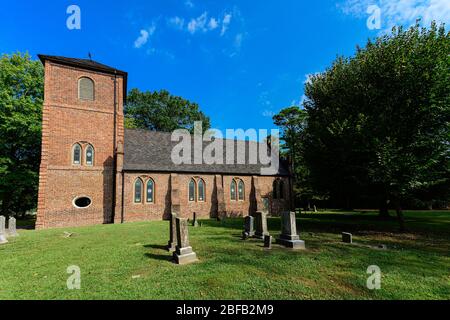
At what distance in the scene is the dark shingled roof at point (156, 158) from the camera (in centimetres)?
1994

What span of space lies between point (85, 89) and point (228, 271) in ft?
65.6

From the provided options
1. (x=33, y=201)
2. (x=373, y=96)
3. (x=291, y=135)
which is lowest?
(x=33, y=201)

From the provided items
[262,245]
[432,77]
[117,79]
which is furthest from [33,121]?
[432,77]

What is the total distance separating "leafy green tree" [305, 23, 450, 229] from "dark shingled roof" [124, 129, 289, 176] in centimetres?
1158

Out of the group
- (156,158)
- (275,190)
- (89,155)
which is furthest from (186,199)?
(275,190)

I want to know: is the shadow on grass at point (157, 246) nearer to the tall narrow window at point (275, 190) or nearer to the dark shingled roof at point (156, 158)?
the dark shingled roof at point (156, 158)

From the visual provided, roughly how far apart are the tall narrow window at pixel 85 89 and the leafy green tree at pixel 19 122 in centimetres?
655

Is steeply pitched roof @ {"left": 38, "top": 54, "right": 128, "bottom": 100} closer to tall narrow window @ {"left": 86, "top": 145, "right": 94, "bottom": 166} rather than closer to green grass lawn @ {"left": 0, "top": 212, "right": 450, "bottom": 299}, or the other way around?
tall narrow window @ {"left": 86, "top": 145, "right": 94, "bottom": 166}

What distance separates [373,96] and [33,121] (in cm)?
2889

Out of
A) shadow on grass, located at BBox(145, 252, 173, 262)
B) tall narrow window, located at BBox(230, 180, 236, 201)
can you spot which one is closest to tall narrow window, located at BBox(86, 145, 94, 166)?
shadow on grass, located at BBox(145, 252, 173, 262)

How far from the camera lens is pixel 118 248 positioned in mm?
9047

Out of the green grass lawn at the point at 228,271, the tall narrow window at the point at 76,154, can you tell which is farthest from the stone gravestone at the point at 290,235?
the tall narrow window at the point at 76,154
